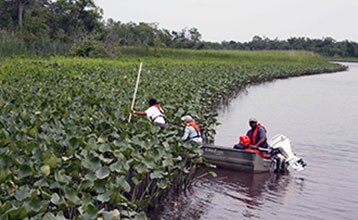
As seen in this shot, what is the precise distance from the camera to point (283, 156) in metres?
11.8

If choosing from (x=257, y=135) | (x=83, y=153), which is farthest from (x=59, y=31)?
(x=83, y=153)

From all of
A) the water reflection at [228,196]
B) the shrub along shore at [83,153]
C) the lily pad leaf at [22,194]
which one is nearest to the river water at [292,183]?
the water reflection at [228,196]

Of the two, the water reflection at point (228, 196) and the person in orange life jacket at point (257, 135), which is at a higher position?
the person in orange life jacket at point (257, 135)

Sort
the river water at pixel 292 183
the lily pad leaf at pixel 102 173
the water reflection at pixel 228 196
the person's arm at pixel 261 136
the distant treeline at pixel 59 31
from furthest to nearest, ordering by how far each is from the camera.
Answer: the distant treeline at pixel 59 31 < the person's arm at pixel 261 136 < the river water at pixel 292 183 < the water reflection at pixel 228 196 < the lily pad leaf at pixel 102 173

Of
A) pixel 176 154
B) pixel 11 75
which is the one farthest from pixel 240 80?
pixel 176 154

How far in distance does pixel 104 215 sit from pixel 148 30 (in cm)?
7284

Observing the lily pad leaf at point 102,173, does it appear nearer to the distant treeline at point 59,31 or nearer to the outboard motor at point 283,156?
the outboard motor at point 283,156

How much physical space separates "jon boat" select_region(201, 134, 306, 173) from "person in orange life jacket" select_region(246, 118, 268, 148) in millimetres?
217

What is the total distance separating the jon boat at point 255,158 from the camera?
11.2 metres

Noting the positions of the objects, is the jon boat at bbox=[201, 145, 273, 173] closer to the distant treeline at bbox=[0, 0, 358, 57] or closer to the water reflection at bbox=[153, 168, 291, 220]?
the water reflection at bbox=[153, 168, 291, 220]

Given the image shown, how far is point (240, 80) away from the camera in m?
30.8

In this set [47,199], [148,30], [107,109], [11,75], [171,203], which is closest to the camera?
[47,199]

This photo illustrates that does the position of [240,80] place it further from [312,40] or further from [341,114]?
[312,40]

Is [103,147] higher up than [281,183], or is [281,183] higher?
[103,147]
